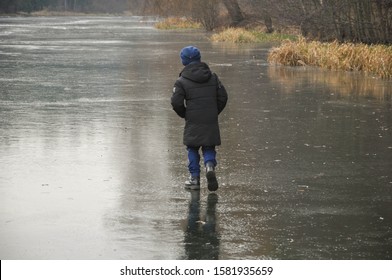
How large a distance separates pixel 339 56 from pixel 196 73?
1936 centimetres

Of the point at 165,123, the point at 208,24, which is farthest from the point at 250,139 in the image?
the point at 208,24

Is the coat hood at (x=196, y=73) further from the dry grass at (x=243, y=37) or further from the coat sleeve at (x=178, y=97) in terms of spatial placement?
the dry grass at (x=243, y=37)

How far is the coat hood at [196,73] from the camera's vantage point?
10234 millimetres

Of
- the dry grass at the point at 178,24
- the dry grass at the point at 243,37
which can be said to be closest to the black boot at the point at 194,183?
the dry grass at the point at 243,37

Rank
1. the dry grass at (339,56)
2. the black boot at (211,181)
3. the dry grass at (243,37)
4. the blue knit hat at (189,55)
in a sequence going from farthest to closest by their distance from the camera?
1. the dry grass at (243,37)
2. the dry grass at (339,56)
3. the blue knit hat at (189,55)
4. the black boot at (211,181)

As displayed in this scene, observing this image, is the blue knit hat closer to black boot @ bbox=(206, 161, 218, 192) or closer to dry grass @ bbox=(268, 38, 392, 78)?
black boot @ bbox=(206, 161, 218, 192)

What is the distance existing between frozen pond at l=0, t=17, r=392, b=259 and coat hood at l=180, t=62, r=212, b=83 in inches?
46.4

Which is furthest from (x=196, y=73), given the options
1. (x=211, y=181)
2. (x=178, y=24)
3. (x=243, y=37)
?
(x=178, y=24)

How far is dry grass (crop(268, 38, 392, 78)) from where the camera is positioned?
26516 mm

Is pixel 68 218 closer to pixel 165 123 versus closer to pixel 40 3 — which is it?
pixel 165 123

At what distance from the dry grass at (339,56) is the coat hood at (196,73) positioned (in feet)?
52.7

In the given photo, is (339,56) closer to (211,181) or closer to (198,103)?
(198,103)
